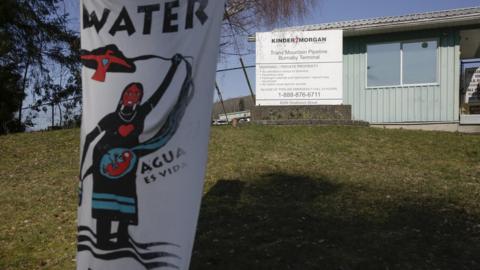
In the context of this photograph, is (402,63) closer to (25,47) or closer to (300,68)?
(300,68)

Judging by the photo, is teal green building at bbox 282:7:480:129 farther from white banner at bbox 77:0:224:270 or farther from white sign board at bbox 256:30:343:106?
white banner at bbox 77:0:224:270

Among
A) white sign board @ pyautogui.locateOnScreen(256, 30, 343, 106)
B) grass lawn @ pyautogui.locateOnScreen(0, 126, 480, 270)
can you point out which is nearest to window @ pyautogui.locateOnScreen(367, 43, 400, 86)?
white sign board @ pyautogui.locateOnScreen(256, 30, 343, 106)

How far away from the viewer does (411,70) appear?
621 inches

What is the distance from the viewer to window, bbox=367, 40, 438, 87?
15615 millimetres

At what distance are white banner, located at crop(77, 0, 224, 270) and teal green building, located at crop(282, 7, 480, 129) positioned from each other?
1226 cm

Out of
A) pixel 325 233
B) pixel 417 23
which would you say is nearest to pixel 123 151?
pixel 325 233

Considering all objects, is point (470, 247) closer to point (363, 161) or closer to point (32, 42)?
point (363, 161)

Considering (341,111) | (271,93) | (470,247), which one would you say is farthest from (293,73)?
(470,247)

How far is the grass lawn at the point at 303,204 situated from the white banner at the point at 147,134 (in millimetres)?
1245

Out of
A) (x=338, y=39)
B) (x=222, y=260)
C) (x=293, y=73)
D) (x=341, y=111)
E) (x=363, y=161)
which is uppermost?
(x=338, y=39)

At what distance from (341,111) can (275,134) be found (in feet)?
10.00

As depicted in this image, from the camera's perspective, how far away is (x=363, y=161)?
345 inches

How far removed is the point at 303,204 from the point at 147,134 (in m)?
3.07

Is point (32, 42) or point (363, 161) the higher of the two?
point (32, 42)
